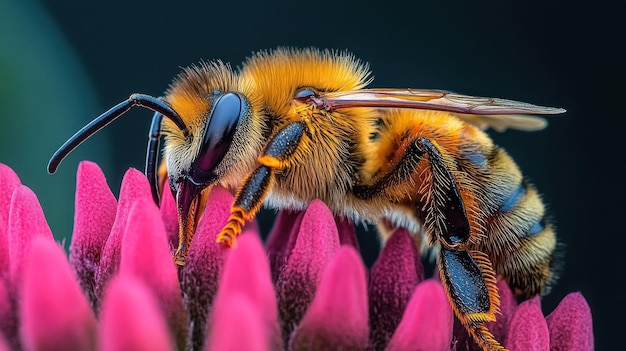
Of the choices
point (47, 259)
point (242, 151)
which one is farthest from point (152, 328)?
point (242, 151)

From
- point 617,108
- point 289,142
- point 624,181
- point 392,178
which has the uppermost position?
point 289,142

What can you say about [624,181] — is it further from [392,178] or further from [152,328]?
[152,328]

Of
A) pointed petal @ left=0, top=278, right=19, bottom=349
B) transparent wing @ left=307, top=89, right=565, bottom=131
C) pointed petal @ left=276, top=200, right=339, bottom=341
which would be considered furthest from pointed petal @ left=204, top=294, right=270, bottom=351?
transparent wing @ left=307, top=89, right=565, bottom=131

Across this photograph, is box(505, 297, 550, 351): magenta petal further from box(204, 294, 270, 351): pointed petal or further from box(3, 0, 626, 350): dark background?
box(3, 0, 626, 350): dark background

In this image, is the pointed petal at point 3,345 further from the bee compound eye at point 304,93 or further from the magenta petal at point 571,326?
the magenta petal at point 571,326

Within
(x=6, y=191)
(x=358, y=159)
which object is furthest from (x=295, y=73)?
(x=6, y=191)

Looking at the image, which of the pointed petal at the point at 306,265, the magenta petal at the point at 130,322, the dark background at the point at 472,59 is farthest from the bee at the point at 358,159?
the dark background at the point at 472,59
